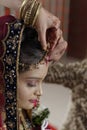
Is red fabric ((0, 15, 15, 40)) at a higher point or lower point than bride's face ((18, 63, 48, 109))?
higher

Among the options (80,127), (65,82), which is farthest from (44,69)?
(65,82)

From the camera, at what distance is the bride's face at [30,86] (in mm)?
1079

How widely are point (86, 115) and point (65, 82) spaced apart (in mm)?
335

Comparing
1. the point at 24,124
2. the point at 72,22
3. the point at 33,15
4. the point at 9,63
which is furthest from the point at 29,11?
the point at 72,22

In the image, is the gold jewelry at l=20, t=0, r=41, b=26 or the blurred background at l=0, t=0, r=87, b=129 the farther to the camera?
the blurred background at l=0, t=0, r=87, b=129

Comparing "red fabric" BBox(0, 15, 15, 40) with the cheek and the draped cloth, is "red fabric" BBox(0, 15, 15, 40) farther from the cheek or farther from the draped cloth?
the cheek

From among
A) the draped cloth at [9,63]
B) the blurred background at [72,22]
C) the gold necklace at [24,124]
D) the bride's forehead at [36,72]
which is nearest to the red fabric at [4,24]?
the draped cloth at [9,63]

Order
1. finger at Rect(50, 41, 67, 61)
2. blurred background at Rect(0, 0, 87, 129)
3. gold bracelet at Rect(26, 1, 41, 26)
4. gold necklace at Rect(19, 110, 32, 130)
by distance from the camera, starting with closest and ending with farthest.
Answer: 1. gold bracelet at Rect(26, 1, 41, 26)
2. finger at Rect(50, 41, 67, 61)
3. gold necklace at Rect(19, 110, 32, 130)
4. blurred background at Rect(0, 0, 87, 129)

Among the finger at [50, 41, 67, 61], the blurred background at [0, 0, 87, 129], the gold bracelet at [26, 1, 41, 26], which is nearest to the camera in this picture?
the gold bracelet at [26, 1, 41, 26]

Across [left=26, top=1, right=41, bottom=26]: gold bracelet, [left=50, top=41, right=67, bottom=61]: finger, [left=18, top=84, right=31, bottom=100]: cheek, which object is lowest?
[left=18, top=84, right=31, bottom=100]: cheek

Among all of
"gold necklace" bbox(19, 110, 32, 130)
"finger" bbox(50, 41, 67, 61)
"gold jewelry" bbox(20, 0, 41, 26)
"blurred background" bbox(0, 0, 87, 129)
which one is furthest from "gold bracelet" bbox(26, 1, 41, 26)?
"blurred background" bbox(0, 0, 87, 129)

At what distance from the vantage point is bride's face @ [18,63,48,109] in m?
1.08

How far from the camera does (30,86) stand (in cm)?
111

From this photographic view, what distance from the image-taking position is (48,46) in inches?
41.7
